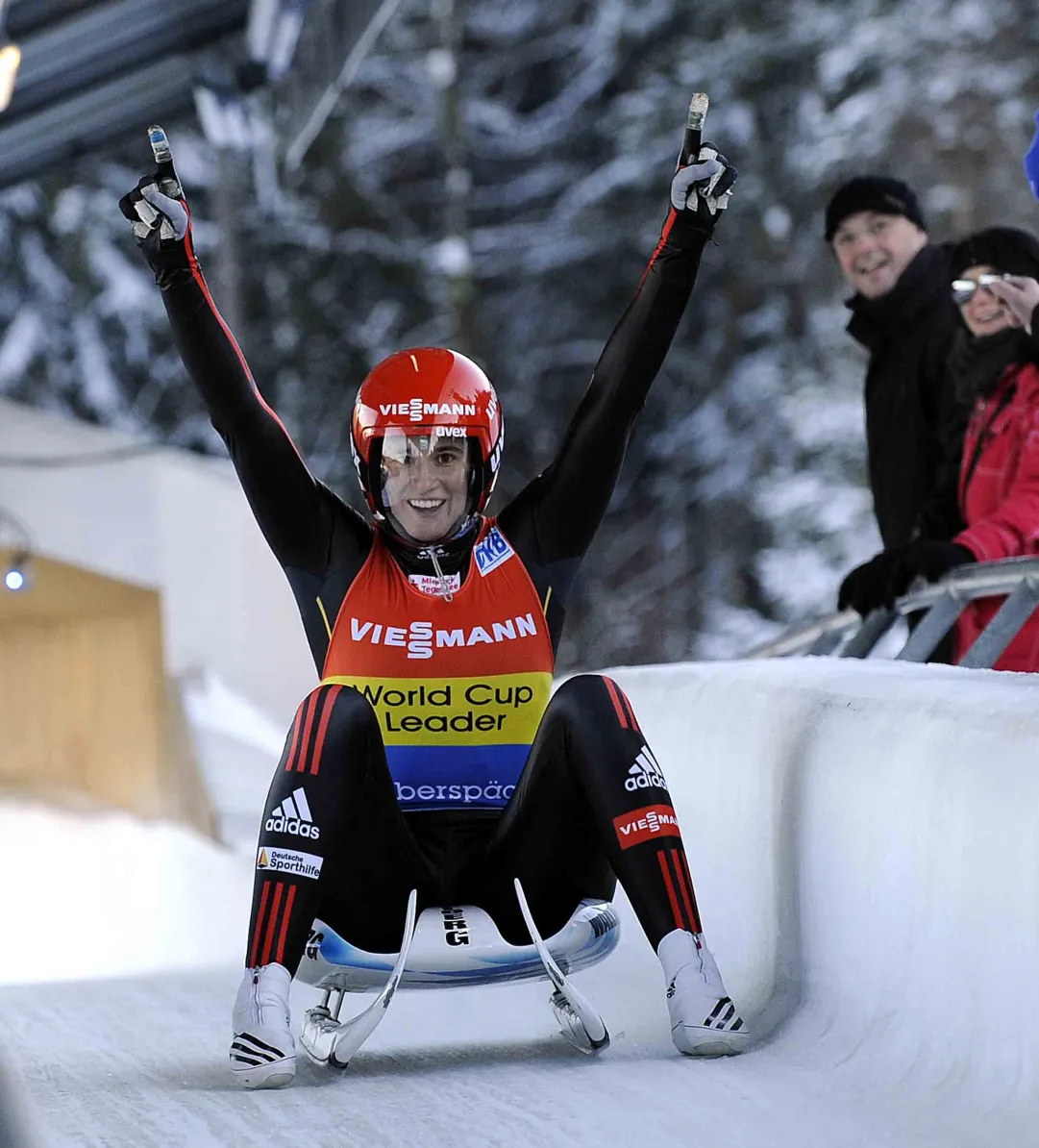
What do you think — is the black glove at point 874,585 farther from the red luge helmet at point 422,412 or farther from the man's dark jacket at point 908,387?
the red luge helmet at point 422,412

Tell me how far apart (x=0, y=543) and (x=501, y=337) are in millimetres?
10697

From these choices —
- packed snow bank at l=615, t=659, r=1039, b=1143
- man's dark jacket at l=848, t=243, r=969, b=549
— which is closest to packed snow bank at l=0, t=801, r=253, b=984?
packed snow bank at l=615, t=659, r=1039, b=1143

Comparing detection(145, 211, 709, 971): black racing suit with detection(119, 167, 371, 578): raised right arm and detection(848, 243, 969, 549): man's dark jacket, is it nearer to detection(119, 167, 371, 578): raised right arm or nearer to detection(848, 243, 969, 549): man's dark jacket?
detection(119, 167, 371, 578): raised right arm

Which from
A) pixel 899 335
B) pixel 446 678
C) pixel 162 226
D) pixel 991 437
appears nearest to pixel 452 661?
pixel 446 678

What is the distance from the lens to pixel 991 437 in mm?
3445

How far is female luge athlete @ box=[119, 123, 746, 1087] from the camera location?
2.37 m

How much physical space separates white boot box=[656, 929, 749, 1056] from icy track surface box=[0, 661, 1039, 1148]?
42 millimetres

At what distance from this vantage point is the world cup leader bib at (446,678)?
2604 millimetres

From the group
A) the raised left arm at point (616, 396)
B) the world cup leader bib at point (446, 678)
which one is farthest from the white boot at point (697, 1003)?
the raised left arm at point (616, 396)

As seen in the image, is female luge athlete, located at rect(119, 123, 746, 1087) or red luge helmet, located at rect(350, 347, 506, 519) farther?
red luge helmet, located at rect(350, 347, 506, 519)

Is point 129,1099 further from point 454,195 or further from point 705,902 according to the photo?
point 454,195

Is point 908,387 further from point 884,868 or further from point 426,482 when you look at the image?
point 884,868

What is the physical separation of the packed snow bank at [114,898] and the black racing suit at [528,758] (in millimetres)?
2000

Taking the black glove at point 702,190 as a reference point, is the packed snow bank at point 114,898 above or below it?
below
